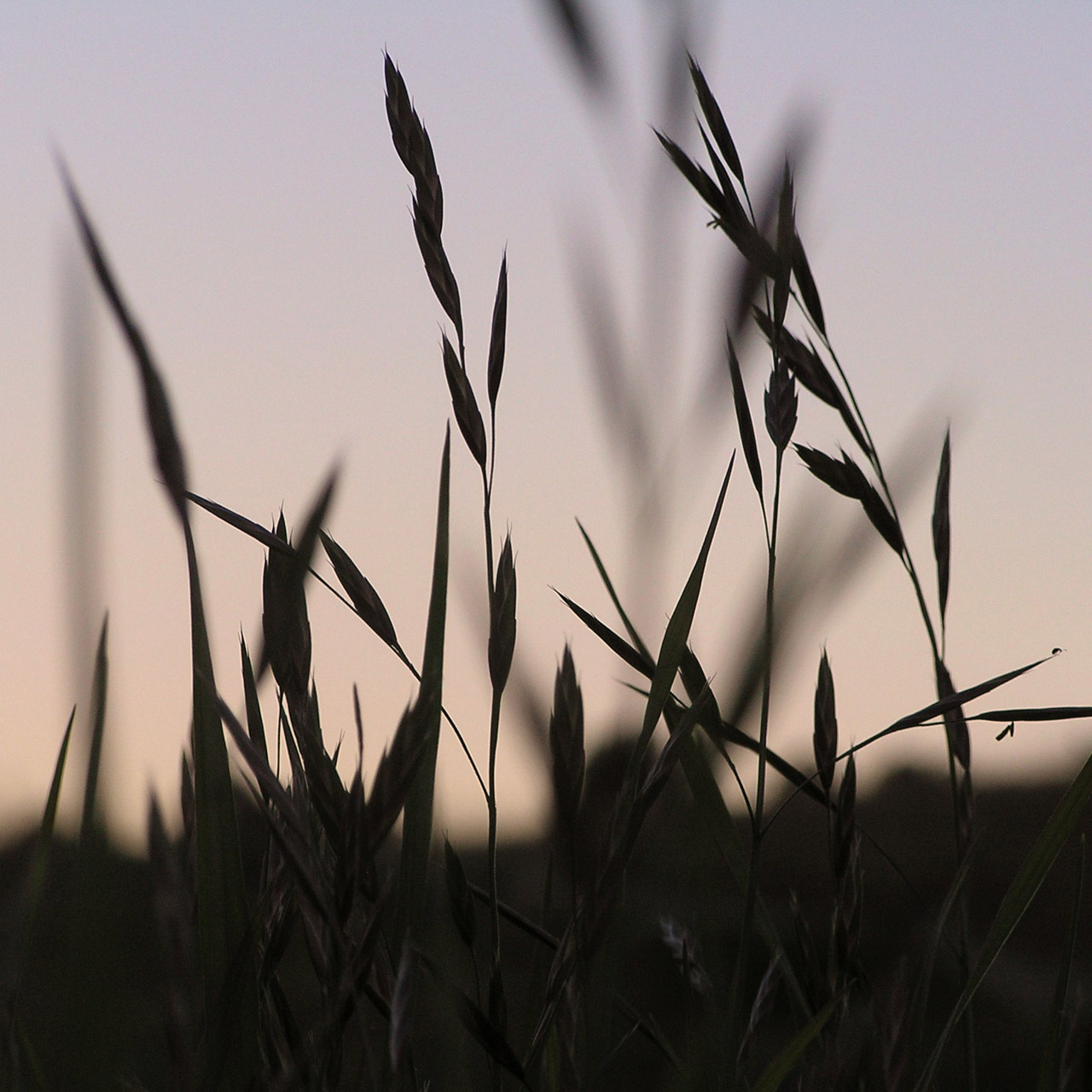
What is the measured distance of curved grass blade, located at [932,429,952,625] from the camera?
0.54 meters

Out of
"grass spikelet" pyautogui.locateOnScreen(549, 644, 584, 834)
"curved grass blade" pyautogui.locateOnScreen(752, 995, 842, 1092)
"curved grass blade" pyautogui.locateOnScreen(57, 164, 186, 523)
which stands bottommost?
"curved grass blade" pyautogui.locateOnScreen(752, 995, 842, 1092)

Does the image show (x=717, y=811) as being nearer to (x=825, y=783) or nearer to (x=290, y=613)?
(x=825, y=783)

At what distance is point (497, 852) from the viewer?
44cm

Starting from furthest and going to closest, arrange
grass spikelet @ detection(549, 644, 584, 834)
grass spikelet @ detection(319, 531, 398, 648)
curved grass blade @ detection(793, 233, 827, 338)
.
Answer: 1. curved grass blade @ detection(793, 233, 827, 338)
2. grass spikelet @ detection(319, 531, 398, 648)
3. grass spikelet @ detection(549, 644, 584, 834)

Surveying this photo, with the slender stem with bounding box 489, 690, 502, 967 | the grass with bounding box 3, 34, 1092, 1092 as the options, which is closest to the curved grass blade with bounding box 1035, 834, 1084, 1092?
the grass with bounding box 3, 34, 1092, 1092

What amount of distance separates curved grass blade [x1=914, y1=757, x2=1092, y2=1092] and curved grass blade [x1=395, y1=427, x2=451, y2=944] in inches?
7.3

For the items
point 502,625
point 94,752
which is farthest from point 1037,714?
point 94,752

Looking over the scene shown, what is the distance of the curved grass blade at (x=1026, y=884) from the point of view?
409 mm

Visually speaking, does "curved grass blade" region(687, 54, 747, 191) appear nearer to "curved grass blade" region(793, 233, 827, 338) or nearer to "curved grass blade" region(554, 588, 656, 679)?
"curved grass blade" region(793, 233, 827, 338)

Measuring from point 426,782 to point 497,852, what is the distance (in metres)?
0.04

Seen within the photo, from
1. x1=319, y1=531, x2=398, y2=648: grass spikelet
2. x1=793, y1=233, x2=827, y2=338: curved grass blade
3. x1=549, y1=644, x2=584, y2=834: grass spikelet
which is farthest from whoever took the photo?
x1=793, y1=233, x2=827, y2=338: curved grass blade

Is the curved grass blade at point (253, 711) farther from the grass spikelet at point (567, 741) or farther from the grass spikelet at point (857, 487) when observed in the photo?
the grass spikelet at point (857, 487)

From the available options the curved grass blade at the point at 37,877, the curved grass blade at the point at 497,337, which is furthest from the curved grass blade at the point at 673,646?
the curved grass blade at the point at 37,877

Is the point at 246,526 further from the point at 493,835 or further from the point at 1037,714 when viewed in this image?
the point at 1037,714
